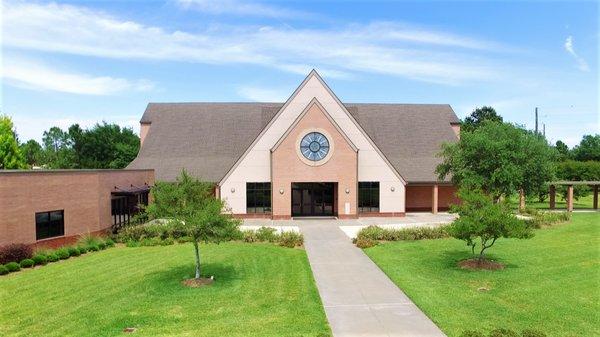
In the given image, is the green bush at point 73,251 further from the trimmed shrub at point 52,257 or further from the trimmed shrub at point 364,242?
the trimmed shrub at point 364,242

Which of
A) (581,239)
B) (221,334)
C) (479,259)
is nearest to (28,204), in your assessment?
(221,334)

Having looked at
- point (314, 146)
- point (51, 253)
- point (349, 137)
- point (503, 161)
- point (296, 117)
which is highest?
point (296, 117)

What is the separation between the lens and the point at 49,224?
23094 mm

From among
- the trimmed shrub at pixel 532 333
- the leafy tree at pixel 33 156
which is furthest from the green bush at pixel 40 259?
the leafy tree at pixel 33 156

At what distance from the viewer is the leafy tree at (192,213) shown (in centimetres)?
1619

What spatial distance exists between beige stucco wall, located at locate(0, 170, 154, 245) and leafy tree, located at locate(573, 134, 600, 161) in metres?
94.0

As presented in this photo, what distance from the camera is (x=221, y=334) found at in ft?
38.3

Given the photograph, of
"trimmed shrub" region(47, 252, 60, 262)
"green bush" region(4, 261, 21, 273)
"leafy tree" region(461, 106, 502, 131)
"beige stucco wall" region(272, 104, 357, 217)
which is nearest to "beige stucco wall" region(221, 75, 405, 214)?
"beige stucco wall" region(272, 104, 357, 217)

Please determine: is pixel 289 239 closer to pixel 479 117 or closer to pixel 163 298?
pixel 163 298

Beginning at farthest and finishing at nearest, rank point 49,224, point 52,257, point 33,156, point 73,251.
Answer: point 33,156 < point 49,224 < point 73,251 < point 52,257

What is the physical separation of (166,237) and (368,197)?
58.4ft

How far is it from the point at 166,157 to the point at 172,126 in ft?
14.6

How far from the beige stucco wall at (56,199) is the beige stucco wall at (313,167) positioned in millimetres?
12107

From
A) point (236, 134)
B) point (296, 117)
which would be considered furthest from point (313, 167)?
point (236, 134)
